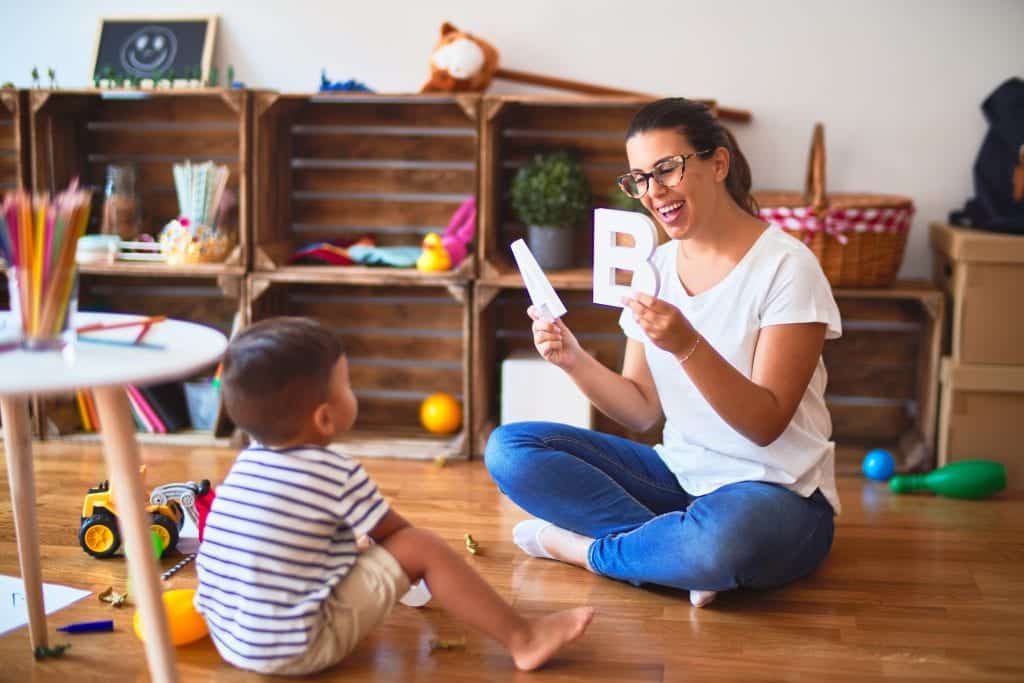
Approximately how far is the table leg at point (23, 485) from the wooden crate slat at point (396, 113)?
186 centimetres

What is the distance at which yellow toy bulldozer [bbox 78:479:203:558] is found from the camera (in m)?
2.33

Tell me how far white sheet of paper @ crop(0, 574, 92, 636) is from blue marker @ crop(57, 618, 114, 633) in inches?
2.9

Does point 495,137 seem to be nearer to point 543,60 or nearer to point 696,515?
point 543,60

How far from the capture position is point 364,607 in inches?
70.0

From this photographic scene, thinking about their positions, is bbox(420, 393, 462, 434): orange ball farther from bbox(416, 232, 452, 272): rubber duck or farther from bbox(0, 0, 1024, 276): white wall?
bbox(0, 0, 1024, 276): white wall

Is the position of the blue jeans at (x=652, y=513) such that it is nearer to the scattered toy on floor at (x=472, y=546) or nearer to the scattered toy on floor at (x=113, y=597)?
→ the scattered toy on floor at (x=472, y=546)

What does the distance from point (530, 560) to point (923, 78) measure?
6.06 feet

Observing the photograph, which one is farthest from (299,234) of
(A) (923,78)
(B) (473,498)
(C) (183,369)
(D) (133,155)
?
(C) (183,369)

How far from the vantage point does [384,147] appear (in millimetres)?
3504

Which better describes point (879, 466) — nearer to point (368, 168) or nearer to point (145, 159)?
point (368, 168)

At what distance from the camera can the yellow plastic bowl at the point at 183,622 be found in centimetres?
194

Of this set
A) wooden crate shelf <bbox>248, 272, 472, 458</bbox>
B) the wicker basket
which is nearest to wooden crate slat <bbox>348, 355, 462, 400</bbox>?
wooden crate shelf <bbox>248, 272, 472, 458</bbox>

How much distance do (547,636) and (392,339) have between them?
73.7 inches

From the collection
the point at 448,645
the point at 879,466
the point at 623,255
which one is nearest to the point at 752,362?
the point at 623,255
